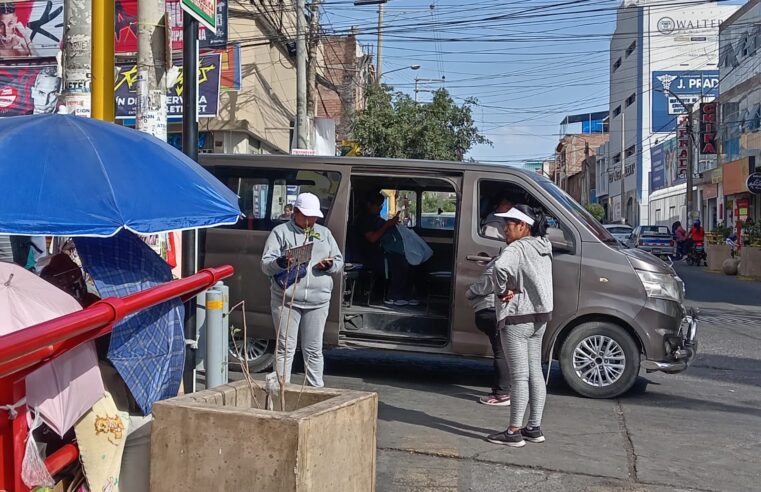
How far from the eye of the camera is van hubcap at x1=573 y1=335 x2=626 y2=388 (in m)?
7.81

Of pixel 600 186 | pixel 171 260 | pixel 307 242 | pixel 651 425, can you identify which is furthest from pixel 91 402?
pixel 600 186

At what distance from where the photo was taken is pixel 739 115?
1567 inches

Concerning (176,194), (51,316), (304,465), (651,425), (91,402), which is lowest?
(651,425)

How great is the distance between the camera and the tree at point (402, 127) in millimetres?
31469

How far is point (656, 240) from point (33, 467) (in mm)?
36091

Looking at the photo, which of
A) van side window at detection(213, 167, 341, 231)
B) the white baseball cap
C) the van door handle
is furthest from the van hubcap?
van side window at detection(213, 167, 341, 231)

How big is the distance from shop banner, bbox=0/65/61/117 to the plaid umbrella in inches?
612

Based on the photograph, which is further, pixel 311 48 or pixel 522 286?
pixel 311 48

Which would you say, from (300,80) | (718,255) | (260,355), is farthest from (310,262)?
(718,255)

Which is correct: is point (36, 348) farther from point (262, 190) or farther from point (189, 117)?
point (262, 190)

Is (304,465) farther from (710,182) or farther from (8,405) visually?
(710,182)

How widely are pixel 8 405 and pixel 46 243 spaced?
3215 millimetres

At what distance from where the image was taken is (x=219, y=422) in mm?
3492

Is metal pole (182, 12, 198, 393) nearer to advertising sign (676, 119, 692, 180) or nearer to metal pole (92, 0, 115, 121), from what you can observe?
metal pole (92, 0, 115, 121)
